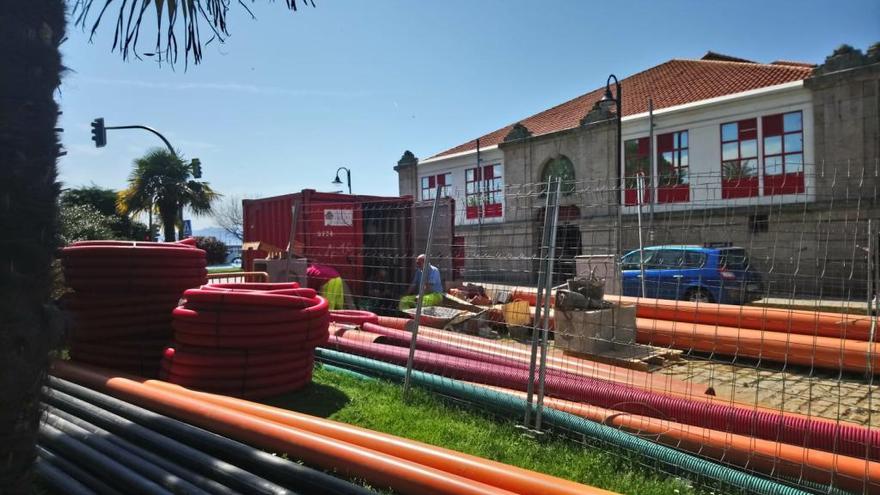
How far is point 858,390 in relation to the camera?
6.14m

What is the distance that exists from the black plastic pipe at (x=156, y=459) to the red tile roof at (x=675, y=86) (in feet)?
76.3

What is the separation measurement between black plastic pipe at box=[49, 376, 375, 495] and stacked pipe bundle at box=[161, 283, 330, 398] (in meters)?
0.68

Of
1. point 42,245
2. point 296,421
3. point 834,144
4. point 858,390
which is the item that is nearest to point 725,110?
point 834,144

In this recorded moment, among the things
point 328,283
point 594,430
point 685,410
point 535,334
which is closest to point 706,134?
point 328,283

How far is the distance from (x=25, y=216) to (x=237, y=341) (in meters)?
2.88

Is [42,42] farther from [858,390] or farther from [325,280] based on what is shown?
[325,280]

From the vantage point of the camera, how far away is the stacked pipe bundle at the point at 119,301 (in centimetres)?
518

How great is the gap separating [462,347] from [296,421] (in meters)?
2.87

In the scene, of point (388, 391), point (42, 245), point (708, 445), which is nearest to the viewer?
point (42, 245)

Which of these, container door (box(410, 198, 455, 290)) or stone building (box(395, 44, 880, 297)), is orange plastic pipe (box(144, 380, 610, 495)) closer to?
container door (box(410, 198, 455, 290))

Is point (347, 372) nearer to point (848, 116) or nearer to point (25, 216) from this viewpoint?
point (25, 216)

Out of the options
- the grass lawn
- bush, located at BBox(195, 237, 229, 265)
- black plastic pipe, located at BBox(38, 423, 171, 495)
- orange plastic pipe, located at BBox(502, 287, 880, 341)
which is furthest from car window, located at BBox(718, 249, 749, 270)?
bush, located at BBox(195, 237, 229, 265)

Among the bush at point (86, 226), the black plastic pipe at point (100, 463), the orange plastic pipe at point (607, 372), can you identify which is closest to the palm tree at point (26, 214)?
the black plastic pipe at point (100, 463)

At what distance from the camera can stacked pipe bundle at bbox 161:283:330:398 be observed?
4664mm
